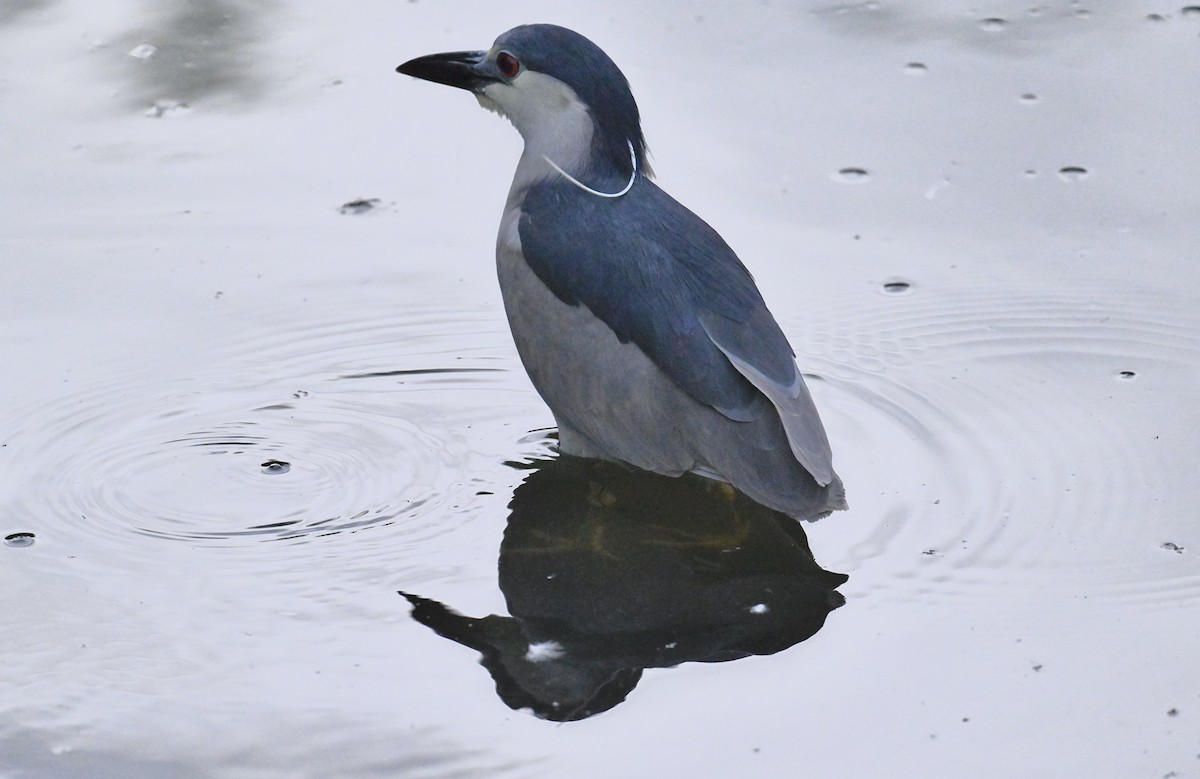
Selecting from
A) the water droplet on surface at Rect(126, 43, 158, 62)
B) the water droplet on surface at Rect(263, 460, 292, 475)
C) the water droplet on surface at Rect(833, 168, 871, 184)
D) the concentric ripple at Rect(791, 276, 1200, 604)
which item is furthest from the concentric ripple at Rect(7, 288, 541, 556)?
the water droplet on surface at Rect(126, 43, 158, 62)

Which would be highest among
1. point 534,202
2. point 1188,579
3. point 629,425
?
point 534,202

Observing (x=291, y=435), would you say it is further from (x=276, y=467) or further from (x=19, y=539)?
(x=19, y=539)

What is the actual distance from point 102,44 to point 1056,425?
4386mm

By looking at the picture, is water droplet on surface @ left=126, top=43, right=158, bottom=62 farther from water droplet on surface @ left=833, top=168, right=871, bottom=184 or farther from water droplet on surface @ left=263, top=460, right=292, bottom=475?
water droplet on surface @ left=263, top=460, right=292, bottom=475

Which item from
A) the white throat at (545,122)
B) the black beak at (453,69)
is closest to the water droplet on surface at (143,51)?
the black beak at (453,69)

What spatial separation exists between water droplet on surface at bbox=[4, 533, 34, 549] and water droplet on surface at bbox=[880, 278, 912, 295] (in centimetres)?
267

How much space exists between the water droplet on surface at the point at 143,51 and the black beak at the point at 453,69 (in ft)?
7.98

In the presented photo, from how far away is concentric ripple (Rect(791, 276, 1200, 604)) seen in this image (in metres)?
4.08

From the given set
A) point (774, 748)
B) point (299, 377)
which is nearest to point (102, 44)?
point (299, 377)

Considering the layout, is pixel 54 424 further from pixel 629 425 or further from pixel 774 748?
pixel 774 748

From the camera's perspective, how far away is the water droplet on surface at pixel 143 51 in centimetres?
694

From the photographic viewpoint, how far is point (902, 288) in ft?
17.5

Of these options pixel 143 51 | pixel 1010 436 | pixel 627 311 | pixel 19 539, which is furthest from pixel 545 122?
pixel 143 51

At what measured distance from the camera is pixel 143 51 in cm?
698
